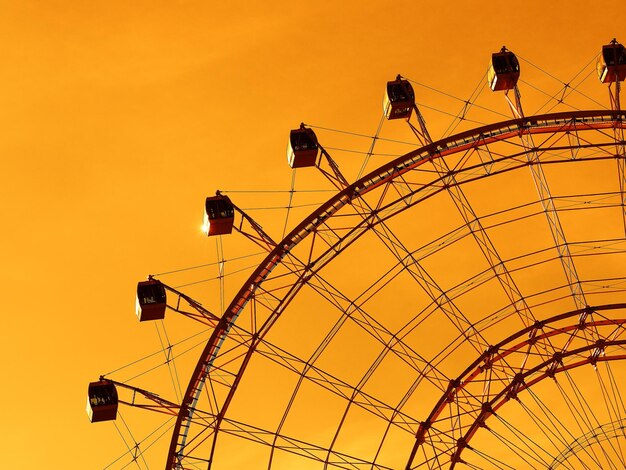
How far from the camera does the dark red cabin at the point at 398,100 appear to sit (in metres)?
46.0

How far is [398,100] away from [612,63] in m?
8.78

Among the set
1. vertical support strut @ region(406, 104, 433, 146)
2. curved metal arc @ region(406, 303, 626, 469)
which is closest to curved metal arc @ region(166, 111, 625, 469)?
vertical support strut @ region(406, 104, 433, 146)

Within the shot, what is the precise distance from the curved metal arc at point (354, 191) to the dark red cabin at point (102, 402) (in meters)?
2.80

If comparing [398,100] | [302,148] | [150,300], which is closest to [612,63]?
[398,100]

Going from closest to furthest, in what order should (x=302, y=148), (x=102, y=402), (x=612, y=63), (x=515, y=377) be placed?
1. (x=302, y=148)
2. (x=612, y=63)
3. (x=102, y=402)
4. (x=515, y=377)

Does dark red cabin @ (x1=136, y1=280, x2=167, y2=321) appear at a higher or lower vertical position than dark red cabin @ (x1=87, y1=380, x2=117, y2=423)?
higher

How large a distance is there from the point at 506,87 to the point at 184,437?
64.0 ft

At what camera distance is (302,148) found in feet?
148

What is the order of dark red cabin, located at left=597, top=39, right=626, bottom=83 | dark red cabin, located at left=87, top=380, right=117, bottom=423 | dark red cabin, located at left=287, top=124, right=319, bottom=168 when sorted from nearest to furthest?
dark red cabin, located at left=287, top=124, right=319, bottom=168 → dark red cabin, located at left=597, top=39, right=626, bottom=83 → dark red cabin, located at left=87, top=380, right=117, bottom=423

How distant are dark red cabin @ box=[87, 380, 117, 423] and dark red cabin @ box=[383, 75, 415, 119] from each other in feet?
52.6

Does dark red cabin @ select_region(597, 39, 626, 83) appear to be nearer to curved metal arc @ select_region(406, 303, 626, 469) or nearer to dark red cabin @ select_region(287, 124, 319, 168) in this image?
dark red cabin @ select_region(287, 124, 319, 168)

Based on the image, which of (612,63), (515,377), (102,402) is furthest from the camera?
(515,377)

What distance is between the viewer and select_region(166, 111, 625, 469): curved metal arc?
149ft

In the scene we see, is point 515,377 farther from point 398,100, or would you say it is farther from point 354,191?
point 398,100
